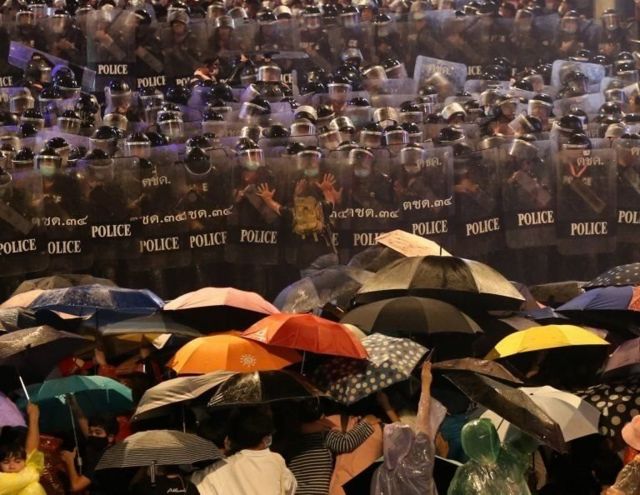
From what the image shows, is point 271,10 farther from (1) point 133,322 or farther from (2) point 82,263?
(1) point 133,322

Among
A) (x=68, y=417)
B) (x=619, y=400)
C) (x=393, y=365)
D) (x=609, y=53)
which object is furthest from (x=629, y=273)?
(x=609, y=53)

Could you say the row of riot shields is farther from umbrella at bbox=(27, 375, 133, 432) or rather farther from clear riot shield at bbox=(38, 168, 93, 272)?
umbrella at bbox=(27, 375, 133, 432)

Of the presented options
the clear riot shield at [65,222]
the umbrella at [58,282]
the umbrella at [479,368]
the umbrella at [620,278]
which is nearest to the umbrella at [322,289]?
the umbrella at [58,282]

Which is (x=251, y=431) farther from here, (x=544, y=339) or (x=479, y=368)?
(x=544, y=339)

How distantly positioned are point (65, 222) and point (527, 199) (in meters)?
4.02

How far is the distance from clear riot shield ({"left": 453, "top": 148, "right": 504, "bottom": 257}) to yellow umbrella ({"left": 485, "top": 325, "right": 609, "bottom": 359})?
4.45 meters

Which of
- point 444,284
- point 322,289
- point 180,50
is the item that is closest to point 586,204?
point 322,289

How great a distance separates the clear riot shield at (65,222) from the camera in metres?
13.5

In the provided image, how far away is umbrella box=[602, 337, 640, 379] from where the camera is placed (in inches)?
349

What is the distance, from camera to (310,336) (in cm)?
864

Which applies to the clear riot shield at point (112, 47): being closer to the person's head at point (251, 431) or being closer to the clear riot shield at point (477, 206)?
the clear riot shield at point (477, 206)

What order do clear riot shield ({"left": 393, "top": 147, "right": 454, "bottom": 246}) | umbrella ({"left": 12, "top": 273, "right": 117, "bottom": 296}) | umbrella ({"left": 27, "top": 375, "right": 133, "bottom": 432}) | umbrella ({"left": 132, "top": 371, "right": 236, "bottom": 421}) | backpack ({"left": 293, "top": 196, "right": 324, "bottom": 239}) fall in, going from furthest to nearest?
1. clear riot shield ({"left": 393, "top": 147, "right": 454, "bottom": 246})
2. backpack ({"left": 293, "top": 196, "right": 324, "bottom": 239})
3. umbrella ({"left": 12, "top": 273, "right": 117, "bottom": 296})
4. umbrella ({"left": 27, "top": 375, "right": 133, "bottom": 432})
5. umbrella ({"left": 132, "top": 371, "right": 236, "bottom": 421})

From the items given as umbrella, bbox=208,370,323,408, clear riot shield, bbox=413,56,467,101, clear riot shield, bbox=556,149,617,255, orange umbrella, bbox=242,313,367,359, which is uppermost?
clear riot shield, bbox=413,56,467,101

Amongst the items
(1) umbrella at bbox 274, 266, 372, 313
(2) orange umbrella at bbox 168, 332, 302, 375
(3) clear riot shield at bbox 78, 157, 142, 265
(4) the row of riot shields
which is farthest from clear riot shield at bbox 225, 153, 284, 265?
(2) orange umbrella at bbox 168, 332, 302, 375
